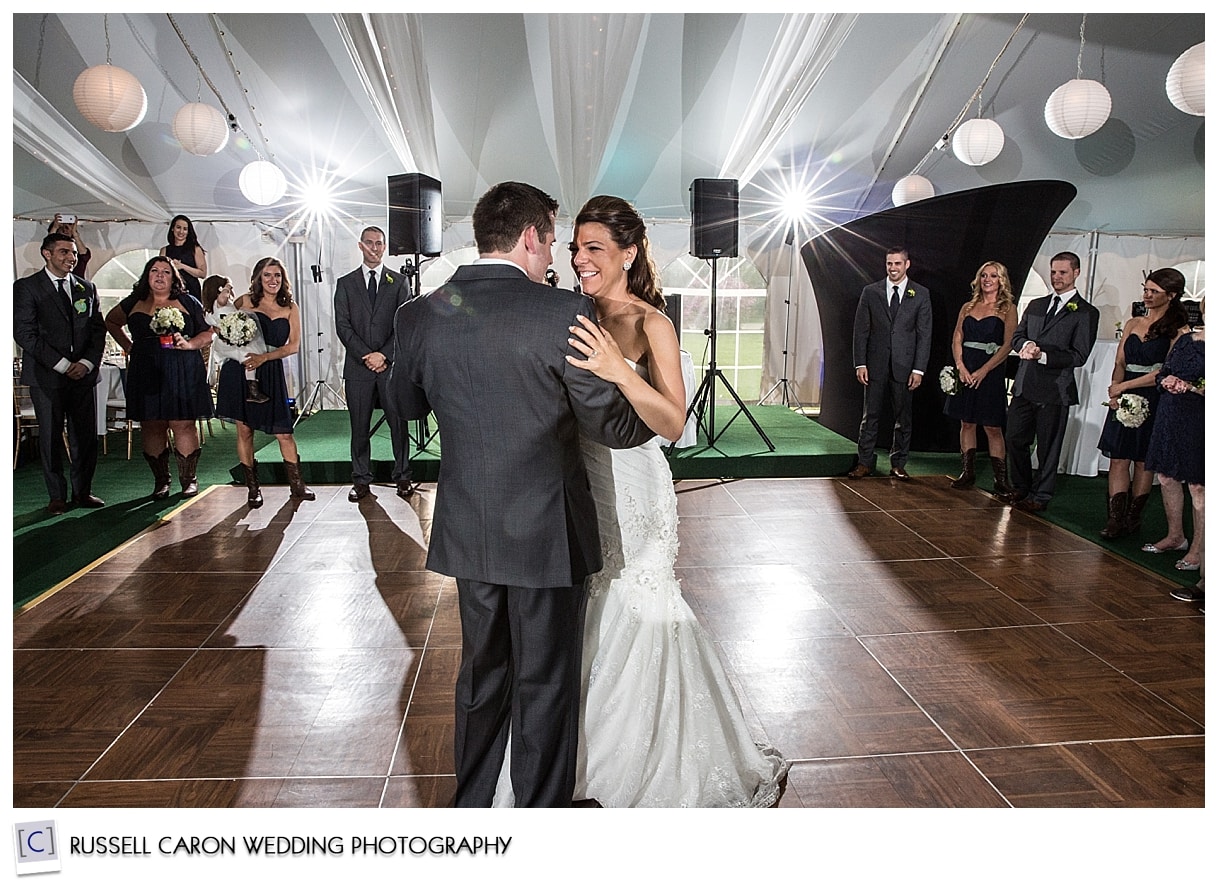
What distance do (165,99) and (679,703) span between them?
24.2ft

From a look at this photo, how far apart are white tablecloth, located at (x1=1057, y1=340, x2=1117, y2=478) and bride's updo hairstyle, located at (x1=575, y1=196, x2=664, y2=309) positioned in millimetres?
5229

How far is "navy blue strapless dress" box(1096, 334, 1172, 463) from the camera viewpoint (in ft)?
15.5

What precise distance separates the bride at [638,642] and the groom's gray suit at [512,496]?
0.20 metres

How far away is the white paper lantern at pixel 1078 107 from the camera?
19.4 ft

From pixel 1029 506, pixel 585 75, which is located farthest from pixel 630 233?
pixel 585 75

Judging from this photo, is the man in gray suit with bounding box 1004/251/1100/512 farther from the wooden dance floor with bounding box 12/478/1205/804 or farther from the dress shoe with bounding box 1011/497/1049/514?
the wooden dance floor with bounding box 12/478/1205/804

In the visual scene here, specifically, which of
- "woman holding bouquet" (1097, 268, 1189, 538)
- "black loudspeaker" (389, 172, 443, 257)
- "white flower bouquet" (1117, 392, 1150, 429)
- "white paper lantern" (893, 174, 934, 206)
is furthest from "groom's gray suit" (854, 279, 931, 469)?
"black loudspeaker" (389, 172, 443, 257)

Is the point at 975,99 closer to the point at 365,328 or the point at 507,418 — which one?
the point at 365,328

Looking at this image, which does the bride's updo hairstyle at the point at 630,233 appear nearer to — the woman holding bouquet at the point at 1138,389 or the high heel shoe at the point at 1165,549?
the woman holding bouquet at the point at 1138,389

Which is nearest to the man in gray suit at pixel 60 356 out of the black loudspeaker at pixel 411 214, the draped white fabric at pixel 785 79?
the black loudspeaker at pixel 411 214

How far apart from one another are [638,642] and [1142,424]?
11.9ft

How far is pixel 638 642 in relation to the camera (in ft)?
7.45

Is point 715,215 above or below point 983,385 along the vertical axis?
above

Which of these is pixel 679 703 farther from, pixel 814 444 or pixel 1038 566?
pixel 814 444
